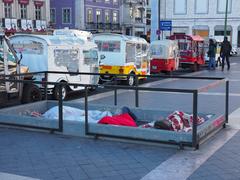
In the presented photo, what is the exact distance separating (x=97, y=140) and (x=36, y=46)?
572 centimetres

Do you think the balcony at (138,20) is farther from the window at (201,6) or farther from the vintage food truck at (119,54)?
the vintage food truck at (119,54)

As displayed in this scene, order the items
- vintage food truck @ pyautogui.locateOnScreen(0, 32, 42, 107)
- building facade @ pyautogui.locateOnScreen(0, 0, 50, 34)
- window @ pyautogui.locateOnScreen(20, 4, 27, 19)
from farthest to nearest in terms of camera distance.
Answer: window @ pyautogui.locateOnScreen(20, 4, 27, 19) < building facade @ pyautogui.locateOnScreen(0, 0, 50, 34) < vintage food truck @ pyautogui.locateOnScreen(0, 32, 42, 107)

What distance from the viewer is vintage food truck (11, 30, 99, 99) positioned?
1151 centimetres

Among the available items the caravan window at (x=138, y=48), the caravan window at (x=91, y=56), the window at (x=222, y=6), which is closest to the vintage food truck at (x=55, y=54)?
the caravan window at (x=91, y=56)

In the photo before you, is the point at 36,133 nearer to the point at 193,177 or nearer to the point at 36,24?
the point at 193,177

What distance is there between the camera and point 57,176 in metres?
5.03

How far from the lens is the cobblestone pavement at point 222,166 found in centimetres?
502

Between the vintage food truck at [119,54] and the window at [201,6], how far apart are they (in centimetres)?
3614

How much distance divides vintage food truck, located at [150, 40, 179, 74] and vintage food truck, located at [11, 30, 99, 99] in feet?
22.7

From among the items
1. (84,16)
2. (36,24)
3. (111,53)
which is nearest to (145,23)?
(84,16)

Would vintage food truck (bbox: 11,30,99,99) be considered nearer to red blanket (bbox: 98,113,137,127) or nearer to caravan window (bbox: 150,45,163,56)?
red blanket (bbox: 98,113,137,127)

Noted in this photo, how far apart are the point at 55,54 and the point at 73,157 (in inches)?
249

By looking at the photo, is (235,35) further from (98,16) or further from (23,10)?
(23,10)

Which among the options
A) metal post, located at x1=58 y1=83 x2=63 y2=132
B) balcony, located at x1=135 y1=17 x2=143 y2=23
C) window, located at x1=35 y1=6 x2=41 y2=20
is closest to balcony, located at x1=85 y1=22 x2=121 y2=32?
balcony, located at x1=135 y1=17 x2=143 y2=23
